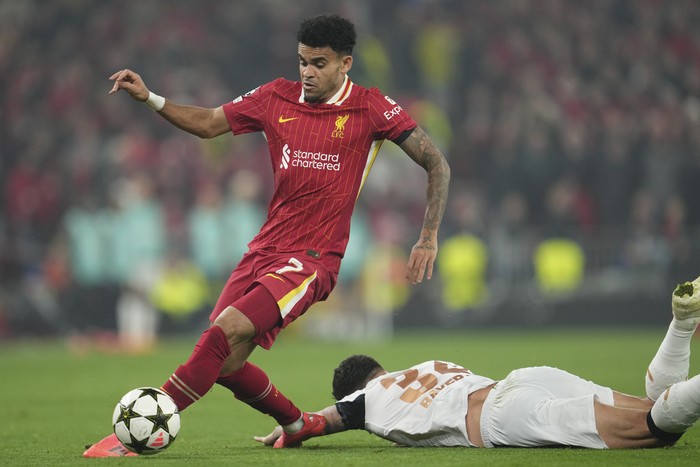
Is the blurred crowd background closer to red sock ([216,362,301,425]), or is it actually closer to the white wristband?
the white wristband

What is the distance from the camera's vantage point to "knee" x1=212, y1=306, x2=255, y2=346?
5.63 m

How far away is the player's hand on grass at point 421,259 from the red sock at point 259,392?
0.98 metres

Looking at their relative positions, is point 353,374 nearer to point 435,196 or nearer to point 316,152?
point 435,196

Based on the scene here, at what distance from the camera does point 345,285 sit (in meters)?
18.2

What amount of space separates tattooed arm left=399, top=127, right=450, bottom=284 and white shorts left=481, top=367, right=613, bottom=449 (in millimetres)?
799

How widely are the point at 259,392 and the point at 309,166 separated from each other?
1276 millimetres

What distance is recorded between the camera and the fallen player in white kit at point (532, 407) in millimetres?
5484

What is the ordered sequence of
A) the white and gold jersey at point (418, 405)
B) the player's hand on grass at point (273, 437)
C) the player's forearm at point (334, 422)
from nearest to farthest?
the white and gold jersey at point (418, 405), the player's forearm at point (334, 422), the player's hand on grass at point (273, 437)

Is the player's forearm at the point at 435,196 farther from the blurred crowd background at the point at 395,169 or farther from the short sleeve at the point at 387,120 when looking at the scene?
the blurred crowd background at the point at 395,169

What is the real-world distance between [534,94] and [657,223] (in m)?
3.65

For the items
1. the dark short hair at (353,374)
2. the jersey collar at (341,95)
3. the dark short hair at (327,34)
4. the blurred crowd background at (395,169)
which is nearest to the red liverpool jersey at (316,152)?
the jersey collar at (341,95)

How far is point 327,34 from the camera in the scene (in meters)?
6.12

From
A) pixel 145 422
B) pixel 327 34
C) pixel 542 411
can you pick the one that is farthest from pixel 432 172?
pixel 145 422

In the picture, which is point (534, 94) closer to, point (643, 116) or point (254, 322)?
point (643, 116)
